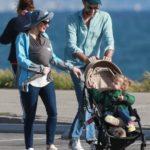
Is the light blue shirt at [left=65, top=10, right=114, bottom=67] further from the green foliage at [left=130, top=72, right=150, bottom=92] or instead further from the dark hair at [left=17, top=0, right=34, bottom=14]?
the green foliage at [left=130, top=72, right=150, bottom=92]

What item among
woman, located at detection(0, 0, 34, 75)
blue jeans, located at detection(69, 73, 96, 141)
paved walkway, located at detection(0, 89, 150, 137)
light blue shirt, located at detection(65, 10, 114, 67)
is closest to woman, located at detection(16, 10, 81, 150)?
blue jeans, located at detection(69, 73, 96, 141)

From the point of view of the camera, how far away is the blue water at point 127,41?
53938mm

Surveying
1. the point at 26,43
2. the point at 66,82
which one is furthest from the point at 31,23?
the point at 66,82

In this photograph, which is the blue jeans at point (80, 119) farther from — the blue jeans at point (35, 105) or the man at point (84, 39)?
the blue jeans at point (35, 105)

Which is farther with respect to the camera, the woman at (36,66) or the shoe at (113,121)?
the woman at (36,66)

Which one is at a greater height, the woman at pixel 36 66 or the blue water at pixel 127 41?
the woman at pixel 36 66

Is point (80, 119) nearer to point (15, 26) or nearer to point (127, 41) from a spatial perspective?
point (15, 26)

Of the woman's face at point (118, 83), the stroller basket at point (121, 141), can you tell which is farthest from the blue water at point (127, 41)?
the stroller basket at point (121, 141)

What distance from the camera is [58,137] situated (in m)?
14.2

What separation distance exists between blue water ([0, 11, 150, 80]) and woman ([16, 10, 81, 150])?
33.8 metres

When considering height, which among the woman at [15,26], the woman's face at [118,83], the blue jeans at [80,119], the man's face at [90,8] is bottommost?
the blue jeans at [80,119]

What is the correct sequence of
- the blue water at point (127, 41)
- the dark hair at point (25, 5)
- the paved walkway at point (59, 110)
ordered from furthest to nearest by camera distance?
1. the blue water at point (127, 41)
2. the paved walkway at point (59, 110)
3. the dark hair at point (25, 5)

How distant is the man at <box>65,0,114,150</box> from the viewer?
12.1m

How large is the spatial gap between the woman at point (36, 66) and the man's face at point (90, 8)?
23.6 inches
